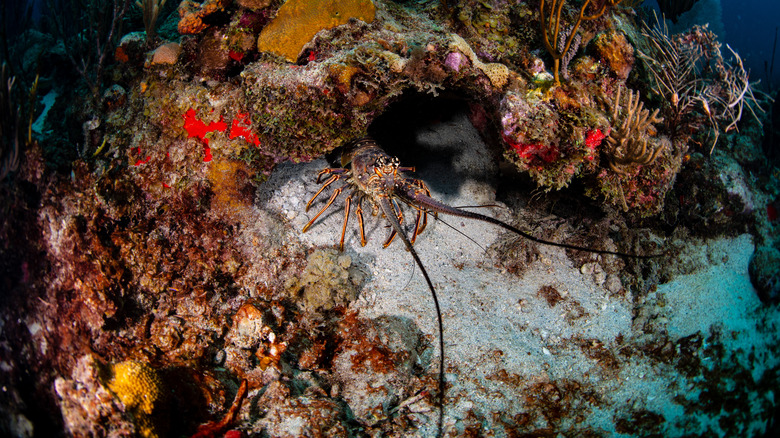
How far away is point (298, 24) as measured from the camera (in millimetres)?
3445

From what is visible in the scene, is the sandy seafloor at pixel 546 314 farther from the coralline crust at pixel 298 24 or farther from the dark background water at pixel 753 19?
the dark background water at pixel 753 19

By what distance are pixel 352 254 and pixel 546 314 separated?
7.55 feet

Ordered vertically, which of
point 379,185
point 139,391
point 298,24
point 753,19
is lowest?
point 139,391

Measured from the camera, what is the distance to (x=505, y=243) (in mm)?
4395

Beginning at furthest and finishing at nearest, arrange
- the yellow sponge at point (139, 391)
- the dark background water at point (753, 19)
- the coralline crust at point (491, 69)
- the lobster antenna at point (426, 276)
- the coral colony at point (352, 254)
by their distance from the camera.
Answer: the dark background water at point (753, 19)
the coralline crust at point (491, 69)
the coral colony at point (352, 254)
the lobster antenna at point (426, 276)
the yellow sponge at point (139, 391)

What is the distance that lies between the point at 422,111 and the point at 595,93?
219 cm

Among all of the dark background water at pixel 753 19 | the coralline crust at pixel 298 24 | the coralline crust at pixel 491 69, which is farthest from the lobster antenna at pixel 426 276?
the dark background water at pixel 753 19

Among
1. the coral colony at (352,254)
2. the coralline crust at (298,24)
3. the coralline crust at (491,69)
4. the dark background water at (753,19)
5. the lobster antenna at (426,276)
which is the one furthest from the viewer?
the dark background water at (753,19)

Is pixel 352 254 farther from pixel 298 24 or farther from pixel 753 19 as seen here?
pixel 753 19

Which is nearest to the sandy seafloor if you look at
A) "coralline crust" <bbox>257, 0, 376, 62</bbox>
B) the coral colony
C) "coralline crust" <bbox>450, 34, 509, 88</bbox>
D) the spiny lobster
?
the coral colony

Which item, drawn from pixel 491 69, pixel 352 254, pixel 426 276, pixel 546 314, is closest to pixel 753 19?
pixel 491 69

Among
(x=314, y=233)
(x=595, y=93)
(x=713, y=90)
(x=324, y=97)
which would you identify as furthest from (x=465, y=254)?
(x=713, y=90)

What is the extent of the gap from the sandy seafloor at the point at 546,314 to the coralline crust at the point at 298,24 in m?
1.40

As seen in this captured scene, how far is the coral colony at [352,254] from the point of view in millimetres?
2529
